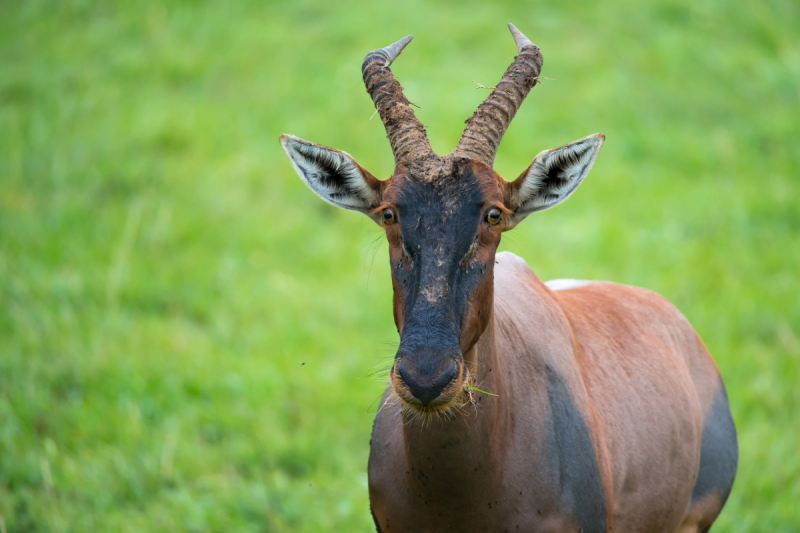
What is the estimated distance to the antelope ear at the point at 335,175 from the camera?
13.3 ft

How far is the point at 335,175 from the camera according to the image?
421cm

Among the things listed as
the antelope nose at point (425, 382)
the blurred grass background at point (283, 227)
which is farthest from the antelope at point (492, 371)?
the blurred grass background at point (283, 227)

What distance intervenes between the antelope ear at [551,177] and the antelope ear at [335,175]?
72cm

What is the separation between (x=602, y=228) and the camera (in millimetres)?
10844

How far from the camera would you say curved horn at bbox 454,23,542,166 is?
3842mm

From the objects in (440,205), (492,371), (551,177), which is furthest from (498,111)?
(492,371)

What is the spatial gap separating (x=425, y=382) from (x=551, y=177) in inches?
57.5

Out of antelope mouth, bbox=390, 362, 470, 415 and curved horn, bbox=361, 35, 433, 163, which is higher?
curved horn, bbox=361, 35, 433, 163

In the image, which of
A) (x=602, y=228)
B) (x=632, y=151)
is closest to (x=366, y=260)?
(x=602, y=228)

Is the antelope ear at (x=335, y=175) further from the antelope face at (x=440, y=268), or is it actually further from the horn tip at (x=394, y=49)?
the horn tip at (x=394, y=49)

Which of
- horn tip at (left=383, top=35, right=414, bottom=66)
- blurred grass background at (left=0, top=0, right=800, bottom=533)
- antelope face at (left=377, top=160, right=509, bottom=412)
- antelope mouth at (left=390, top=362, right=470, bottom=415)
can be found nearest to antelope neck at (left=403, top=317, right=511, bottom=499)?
antelope face at (left=377, top=160, right=509, bottom=412)

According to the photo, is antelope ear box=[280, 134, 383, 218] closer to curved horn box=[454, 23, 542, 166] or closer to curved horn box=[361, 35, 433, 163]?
curved horn box=[361, 35, 433, 163]

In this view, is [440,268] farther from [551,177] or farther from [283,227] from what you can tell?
[283,227]

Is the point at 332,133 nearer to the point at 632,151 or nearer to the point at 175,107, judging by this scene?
the point at 175,107
